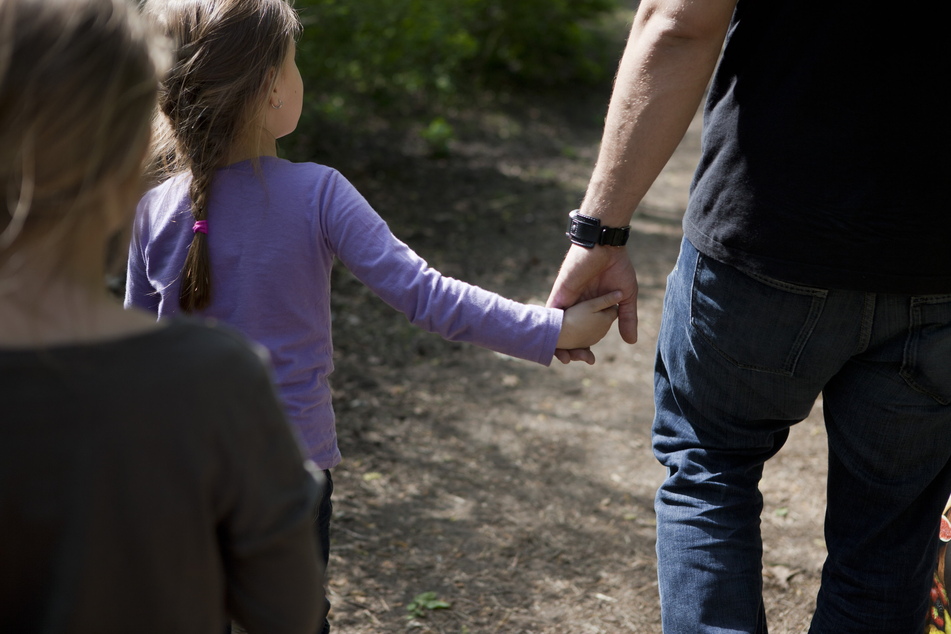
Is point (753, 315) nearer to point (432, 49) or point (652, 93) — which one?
point (652, 93)

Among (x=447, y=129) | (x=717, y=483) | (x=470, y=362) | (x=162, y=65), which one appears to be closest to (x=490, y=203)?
(x=447, y=129)

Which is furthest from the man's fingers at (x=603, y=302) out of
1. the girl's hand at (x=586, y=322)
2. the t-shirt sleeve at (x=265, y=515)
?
the t-shirt sleeve at (x=265, y=515)

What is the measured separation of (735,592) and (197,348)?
4.47 ft

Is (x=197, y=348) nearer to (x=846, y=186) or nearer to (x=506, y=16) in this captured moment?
(x=846, y=186)

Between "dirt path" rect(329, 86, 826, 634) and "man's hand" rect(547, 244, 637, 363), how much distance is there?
45.9 inches

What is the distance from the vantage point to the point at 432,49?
807 cm

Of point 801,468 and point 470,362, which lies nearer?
point 801,468

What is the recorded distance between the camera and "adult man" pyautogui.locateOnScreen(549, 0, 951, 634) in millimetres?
1732

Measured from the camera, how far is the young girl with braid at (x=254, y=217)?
6.09ft

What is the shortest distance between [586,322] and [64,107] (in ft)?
4.54

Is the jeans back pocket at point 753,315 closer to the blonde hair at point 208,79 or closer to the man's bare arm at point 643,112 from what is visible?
the man's bare arm at point 643,112

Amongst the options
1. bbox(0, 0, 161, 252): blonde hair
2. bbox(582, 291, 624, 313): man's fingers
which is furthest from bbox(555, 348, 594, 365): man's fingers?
bbox(0, 0, 161, 252): blonde hair

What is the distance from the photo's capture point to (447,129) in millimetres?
8398

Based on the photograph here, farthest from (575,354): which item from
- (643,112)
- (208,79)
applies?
(208,79)
